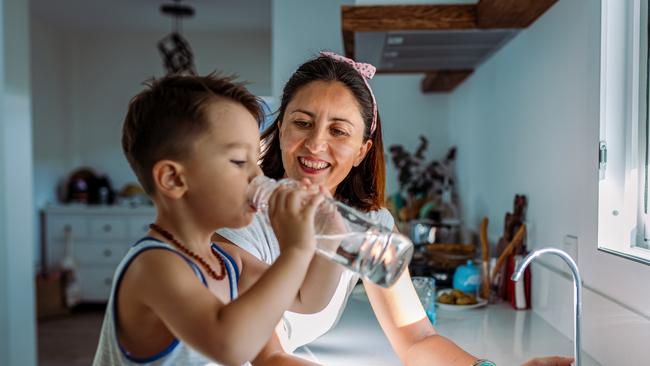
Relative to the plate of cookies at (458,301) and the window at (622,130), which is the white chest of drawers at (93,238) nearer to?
the plate of cookies at (458,301)

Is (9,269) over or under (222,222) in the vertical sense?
under

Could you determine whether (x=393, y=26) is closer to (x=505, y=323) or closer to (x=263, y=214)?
(x=505, y=323)

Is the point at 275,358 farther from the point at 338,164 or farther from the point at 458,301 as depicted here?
the point at 458,301

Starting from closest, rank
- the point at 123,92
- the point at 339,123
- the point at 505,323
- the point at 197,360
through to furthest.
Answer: the point at 197,360, the point at 339,123, the point at 505,323, the point at 123,92

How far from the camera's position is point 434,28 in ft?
5.45

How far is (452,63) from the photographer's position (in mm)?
2379

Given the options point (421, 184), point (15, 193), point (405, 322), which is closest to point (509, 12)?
point (405, 322)

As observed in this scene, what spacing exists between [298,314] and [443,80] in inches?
81.3

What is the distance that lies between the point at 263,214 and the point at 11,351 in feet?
8.86

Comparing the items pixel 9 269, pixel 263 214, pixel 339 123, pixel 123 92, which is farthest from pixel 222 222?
pixel 123 92

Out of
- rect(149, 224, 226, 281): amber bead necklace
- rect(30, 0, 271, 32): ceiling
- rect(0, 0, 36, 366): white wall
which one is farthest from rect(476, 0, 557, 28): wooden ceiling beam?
rect(30, 0, 271, 32): ceiling

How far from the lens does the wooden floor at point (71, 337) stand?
3.46m

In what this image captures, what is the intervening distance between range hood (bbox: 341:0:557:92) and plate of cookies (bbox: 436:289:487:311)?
0.85 meters

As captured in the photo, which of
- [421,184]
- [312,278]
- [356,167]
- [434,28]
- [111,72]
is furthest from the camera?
[111,72]
